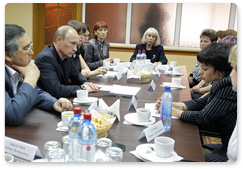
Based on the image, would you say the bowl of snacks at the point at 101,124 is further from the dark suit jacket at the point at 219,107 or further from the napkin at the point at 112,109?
the dark suit jacket at the point at 219,107

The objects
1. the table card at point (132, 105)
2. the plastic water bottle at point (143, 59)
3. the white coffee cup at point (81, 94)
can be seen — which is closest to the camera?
the table card at point (132, 105)

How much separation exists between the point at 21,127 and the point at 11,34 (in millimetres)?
514

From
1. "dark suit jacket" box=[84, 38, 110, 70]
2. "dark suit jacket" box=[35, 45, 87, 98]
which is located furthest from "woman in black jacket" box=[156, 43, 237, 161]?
"dark suit jacket" box=[84, 38, 110, 70]

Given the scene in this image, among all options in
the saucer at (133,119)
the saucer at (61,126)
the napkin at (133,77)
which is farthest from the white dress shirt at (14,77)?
the napkin at (133,77)

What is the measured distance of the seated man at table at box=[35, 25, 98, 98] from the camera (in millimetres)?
2134

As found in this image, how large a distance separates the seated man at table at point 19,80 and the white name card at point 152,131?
1.86 feet

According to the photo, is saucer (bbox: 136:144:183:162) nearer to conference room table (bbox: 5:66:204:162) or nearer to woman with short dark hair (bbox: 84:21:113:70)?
conference room table (bbox: 5:66:204:162)

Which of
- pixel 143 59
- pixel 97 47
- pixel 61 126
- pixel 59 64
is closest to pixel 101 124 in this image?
pixel 61 126

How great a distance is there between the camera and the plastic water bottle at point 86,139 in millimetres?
1007

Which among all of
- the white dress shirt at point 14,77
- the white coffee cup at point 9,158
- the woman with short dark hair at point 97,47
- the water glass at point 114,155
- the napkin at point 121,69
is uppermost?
the woman with short dark hair at point 97,47

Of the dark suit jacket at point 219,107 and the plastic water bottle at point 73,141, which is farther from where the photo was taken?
the dark suit jacket at point 219,107

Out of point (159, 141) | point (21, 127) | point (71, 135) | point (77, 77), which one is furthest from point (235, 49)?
point (77, 77)

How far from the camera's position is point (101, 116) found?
1.44 meters

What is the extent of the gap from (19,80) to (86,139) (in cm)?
81
